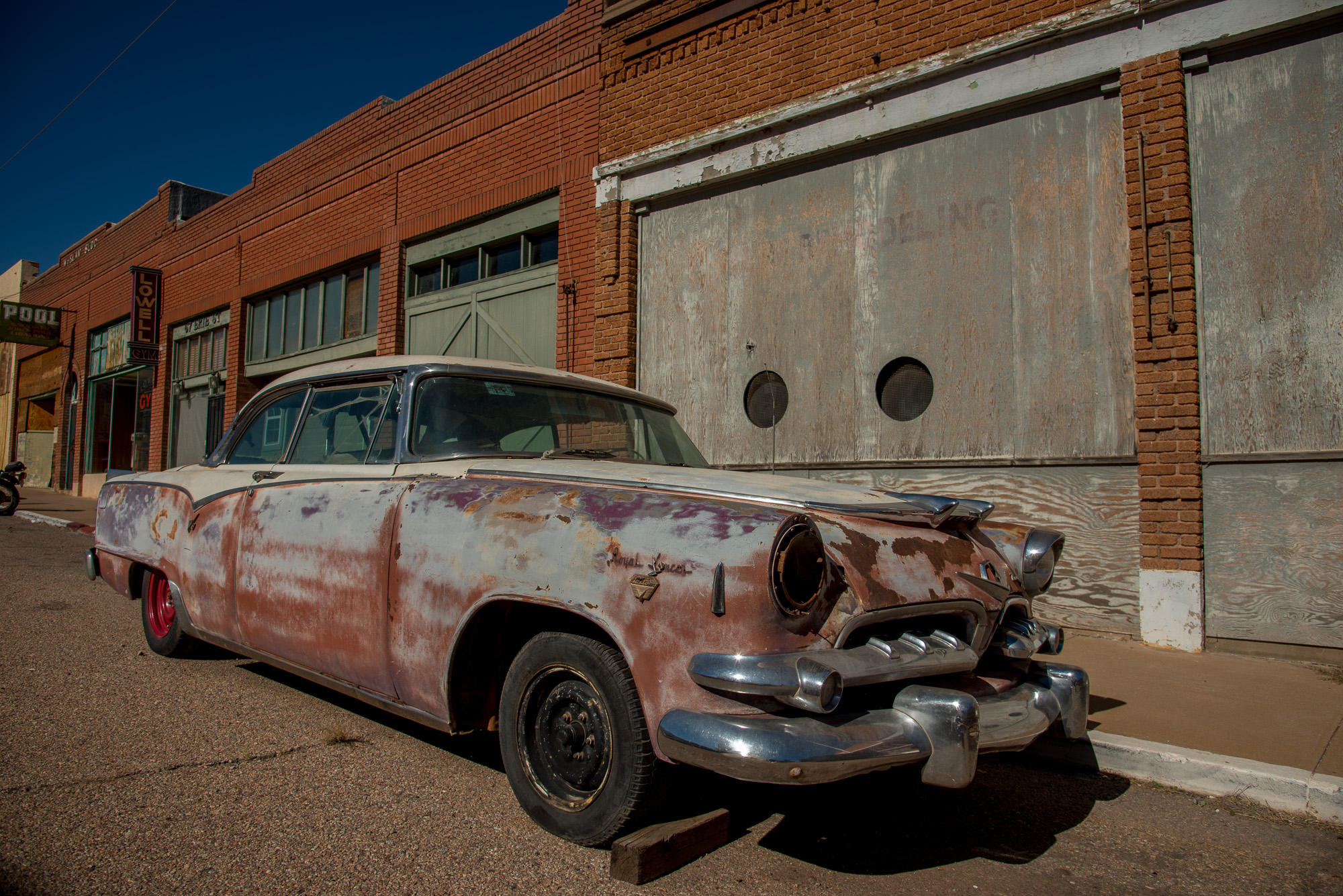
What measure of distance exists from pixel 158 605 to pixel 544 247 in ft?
19.5

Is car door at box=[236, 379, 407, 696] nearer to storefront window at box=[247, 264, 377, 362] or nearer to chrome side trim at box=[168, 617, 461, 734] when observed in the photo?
chrome side trim at box=[168, 617, 461, 734]

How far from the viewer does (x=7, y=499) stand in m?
14.4

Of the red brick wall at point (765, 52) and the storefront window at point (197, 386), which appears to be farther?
the storefront window at point (197, 386)

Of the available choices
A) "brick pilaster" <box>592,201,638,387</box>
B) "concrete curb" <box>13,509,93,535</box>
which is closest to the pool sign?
"concrete curb" <box>13,509,93,535</box>

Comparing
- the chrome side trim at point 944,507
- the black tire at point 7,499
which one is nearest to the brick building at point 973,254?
the chrome side trim at point 944,507

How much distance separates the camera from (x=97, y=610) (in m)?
5.70

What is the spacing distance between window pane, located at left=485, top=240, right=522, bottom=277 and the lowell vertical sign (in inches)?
404

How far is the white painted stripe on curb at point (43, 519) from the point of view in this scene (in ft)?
40.8

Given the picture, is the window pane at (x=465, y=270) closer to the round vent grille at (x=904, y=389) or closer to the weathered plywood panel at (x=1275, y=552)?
the round vent grille at (x=904, y=389)

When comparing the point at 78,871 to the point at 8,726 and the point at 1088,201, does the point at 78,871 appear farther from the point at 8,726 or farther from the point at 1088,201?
the point at 1088,201

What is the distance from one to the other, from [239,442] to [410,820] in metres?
2.48

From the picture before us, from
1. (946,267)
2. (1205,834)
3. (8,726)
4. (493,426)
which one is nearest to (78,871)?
(8,726)

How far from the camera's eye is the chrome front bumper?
1.86 metres

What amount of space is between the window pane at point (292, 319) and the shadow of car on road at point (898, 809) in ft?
37.9
